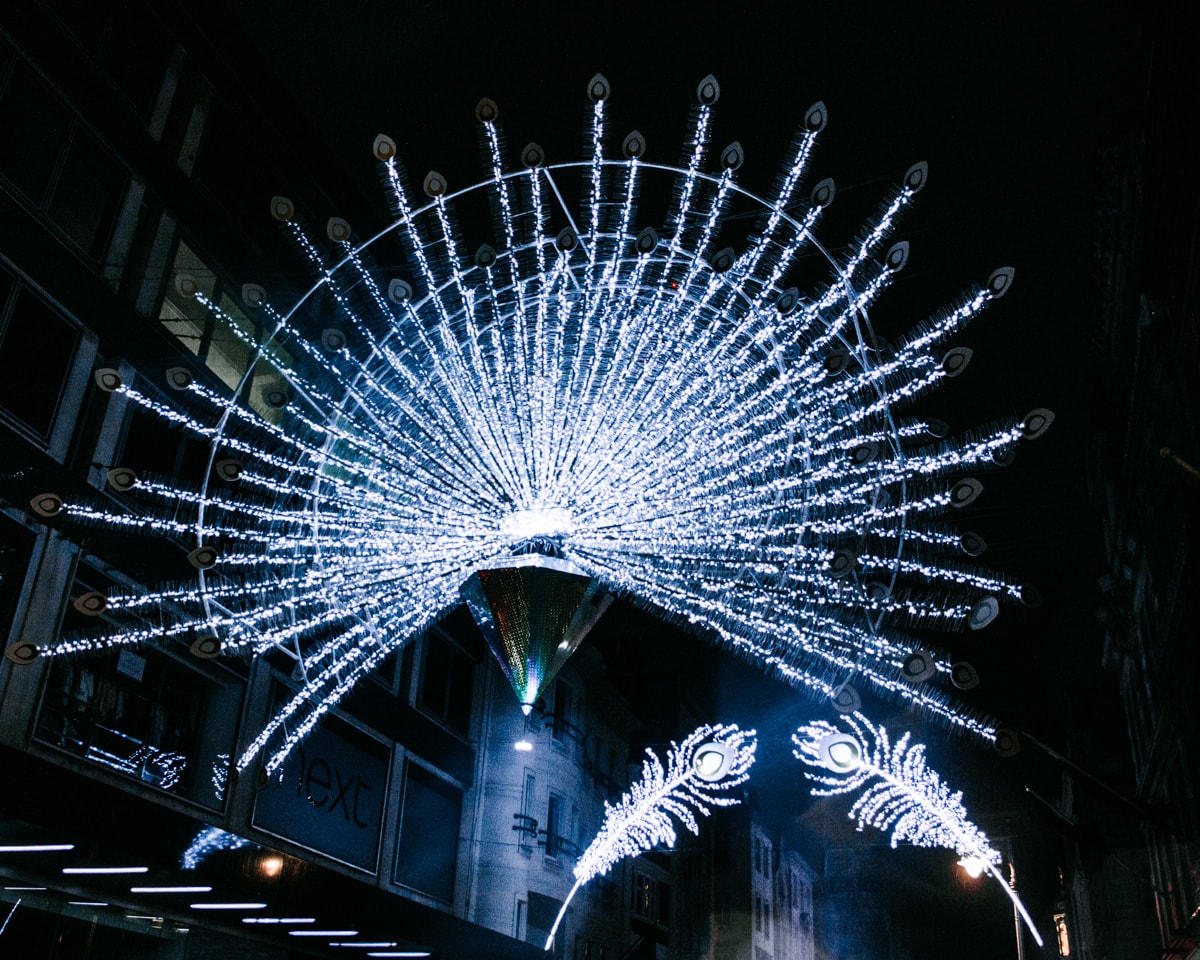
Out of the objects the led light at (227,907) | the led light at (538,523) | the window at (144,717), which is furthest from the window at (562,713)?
the led light at (538,523)

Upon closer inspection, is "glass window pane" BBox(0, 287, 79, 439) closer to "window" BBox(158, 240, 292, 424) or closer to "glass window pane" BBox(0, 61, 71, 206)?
"glass window pane" BBox(0, 61, 71, 206)

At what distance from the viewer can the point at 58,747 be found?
15.2m

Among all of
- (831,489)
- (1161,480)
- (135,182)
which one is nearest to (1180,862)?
(1161,480)

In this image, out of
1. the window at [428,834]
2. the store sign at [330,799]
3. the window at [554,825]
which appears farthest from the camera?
the window at [554,825]

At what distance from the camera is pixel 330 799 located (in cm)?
2183

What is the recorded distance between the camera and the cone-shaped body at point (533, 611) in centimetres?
1147

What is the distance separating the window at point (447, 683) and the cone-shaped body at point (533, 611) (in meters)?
15.4

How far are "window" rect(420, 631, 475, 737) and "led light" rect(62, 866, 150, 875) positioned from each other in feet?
40.9

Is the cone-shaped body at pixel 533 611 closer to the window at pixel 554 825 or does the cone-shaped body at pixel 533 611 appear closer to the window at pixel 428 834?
the window at pixel 428 834

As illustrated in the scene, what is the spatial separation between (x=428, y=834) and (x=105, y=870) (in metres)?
13.0

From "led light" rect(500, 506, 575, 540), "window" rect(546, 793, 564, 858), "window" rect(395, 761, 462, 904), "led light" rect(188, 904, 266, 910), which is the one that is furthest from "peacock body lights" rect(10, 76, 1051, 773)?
"window" rect(546, 793, 564, 858)

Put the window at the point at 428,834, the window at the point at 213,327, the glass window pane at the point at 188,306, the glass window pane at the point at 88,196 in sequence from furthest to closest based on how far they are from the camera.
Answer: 1. the window at the point at 428,834
2. the window at the point at 213,327
3. the glass window pane at the point at 188,306
4. the glass window pane at the point at 88,196

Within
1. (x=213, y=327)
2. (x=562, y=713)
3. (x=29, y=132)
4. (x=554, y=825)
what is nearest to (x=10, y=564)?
(x=29, y=132)

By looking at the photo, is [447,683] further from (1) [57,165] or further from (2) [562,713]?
(1) [57,165]
